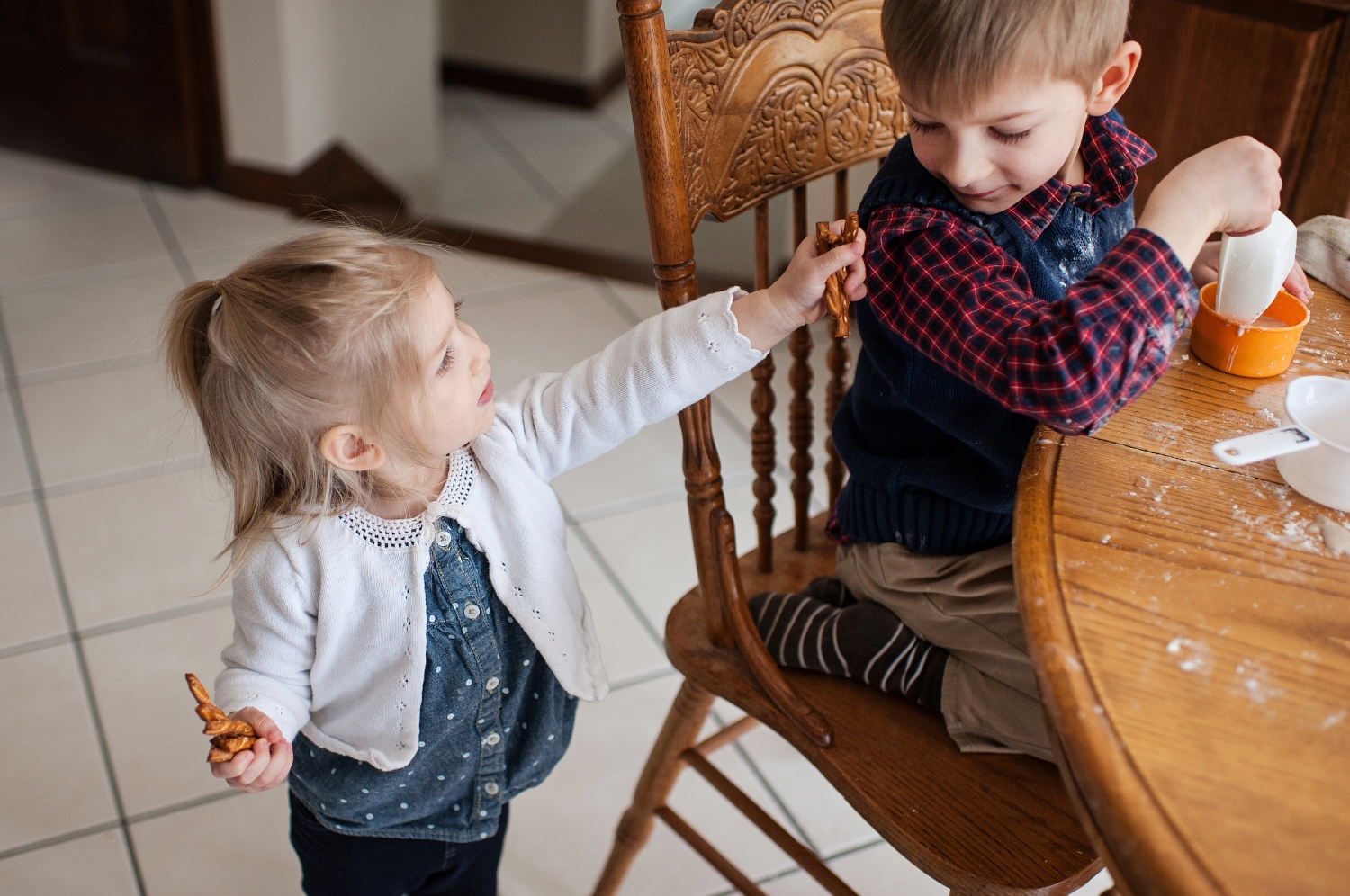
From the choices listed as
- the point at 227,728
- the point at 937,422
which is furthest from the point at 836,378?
the point at 227,728

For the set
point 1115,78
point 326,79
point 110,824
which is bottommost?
point 110,824

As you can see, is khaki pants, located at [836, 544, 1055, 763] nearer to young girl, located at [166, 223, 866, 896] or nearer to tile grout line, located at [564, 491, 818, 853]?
young girl, located at [166, 223, 866, 896]

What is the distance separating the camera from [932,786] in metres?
0.90

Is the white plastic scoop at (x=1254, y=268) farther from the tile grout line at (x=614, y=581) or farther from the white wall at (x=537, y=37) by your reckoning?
the white wall at (x=537, y=37)

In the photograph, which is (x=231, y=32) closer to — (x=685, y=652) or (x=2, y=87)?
(x=2, y=87)

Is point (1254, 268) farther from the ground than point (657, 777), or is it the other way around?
point (1254, 268)

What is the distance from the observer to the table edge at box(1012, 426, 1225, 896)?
1.66 ft

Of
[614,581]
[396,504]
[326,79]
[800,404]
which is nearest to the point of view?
[396,504]

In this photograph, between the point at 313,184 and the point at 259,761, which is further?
the point at 313,184

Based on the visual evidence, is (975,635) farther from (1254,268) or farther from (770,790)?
(770,790)

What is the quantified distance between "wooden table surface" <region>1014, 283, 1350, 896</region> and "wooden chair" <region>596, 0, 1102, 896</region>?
0.28 meters

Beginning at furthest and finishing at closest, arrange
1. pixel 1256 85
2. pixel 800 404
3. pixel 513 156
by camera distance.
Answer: pixel 513 156 < pixel 1256 85 < pixel 800 404

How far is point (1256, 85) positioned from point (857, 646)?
1.10 metres

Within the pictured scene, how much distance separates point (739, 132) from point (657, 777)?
0.66m
